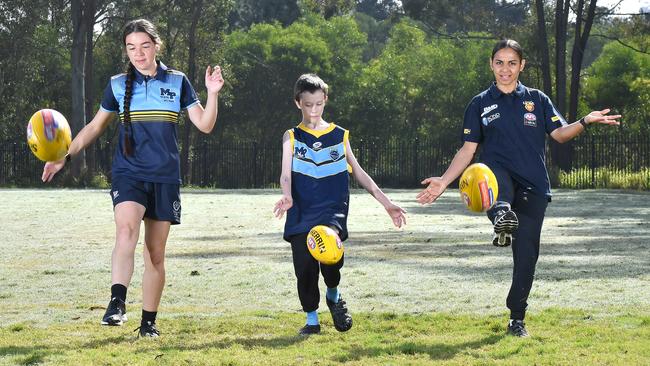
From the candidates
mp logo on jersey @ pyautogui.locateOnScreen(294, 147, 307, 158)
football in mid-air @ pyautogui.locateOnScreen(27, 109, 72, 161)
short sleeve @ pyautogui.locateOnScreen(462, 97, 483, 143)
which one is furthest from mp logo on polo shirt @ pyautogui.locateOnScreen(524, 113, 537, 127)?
football in mid-air @ pyautogui.locateOnScreen(27, 109, 72, 161)

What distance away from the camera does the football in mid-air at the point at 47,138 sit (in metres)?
8.58

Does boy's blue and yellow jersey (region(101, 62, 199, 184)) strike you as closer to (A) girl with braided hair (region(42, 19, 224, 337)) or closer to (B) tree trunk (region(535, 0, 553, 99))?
(A) girl with braided hair (region(42, 19, 224, 337))

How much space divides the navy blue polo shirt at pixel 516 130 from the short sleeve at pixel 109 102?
2306mm

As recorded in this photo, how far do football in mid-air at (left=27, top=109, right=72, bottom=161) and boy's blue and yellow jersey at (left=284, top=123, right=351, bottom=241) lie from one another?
63.3 inches

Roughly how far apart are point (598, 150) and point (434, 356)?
41381mm

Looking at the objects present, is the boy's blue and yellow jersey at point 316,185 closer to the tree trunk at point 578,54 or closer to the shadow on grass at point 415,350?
the shadow on grass at point 415,350

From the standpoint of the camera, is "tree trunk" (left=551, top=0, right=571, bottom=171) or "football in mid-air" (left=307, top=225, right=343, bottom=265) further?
"tree trunk" (left=551, top=0, right=571, bottom=171)

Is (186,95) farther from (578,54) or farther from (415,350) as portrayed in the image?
(578,54)

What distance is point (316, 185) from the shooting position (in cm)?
830

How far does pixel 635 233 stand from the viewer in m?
19.5

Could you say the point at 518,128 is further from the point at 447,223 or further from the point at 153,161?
the point at 447,223

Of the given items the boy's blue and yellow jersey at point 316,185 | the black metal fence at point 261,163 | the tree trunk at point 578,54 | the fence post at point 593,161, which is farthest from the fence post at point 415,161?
the boy's blue and yellow jersey at point 316,185

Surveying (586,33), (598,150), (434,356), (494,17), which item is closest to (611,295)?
(434,356)

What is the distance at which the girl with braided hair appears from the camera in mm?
8055
